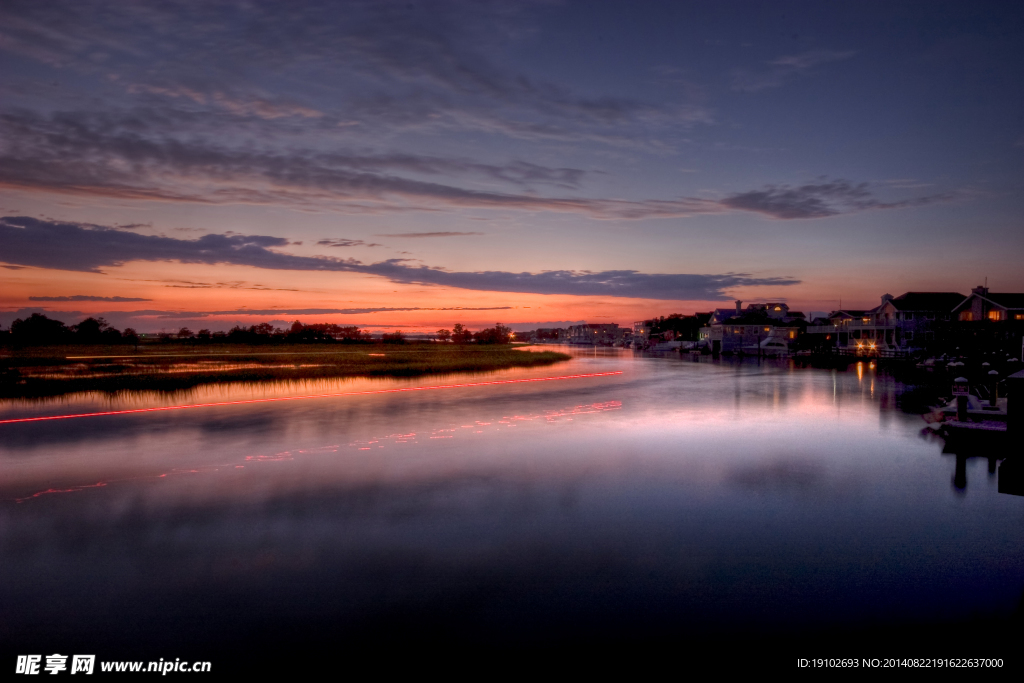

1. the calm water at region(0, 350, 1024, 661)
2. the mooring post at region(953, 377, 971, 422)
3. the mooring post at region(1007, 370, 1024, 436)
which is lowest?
the calm water at region(0, 350, 1024, 661)

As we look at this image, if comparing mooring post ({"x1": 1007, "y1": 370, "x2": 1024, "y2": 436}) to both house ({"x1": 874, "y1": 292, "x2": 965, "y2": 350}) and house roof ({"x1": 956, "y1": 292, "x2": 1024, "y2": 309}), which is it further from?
house ({"x1": 874, "y1": 292, "x2": 965, "y2": 350})

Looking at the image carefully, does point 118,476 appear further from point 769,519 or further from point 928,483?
point 928,483

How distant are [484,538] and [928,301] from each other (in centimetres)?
8691

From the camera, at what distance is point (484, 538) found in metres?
8.99

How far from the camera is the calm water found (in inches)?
253

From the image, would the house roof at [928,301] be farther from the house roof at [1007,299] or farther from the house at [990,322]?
the house roof at [1007,299]

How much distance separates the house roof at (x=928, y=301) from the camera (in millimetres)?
72438

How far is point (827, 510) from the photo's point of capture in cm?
1044

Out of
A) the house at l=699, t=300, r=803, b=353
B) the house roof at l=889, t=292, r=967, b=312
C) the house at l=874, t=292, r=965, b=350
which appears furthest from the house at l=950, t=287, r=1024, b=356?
the house at l=699, t=300, r=803, b=353

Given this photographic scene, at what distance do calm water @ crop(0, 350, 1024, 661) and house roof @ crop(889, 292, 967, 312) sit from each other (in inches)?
2746

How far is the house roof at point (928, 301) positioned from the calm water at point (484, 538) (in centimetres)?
6974

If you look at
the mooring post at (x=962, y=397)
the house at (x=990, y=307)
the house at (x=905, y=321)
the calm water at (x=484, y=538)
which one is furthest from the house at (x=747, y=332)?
the calm water at (x=484, y=538)

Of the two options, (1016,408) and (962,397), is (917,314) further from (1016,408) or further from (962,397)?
(1016,408)

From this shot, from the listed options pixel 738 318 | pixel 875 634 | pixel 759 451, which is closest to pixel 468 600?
pixel 875 634
